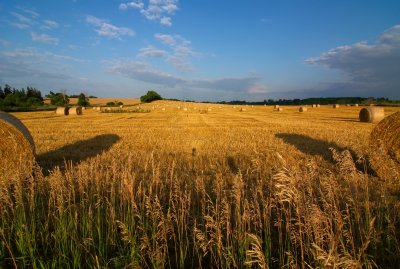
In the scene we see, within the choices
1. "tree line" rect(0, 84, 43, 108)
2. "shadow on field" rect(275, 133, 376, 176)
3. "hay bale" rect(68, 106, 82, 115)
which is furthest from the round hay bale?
"tree line" rect(0, 84, 43, 108)

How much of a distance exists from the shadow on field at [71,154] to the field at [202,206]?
51 millimetres

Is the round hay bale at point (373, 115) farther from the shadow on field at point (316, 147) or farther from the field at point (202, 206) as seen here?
the shadow on field at point (316, 147)

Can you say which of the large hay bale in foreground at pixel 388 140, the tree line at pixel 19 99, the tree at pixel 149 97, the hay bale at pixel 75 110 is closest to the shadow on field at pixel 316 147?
the large hay bale in foreground at pixel 388 140

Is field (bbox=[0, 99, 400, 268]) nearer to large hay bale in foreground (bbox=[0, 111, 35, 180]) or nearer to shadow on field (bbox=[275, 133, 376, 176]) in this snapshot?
shadow on field (bbox=[275, 133, 376, 176])

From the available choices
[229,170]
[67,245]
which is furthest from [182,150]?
[67,245]

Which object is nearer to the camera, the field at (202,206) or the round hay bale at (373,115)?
the field at (202,206)

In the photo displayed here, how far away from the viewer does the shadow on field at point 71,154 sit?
32.2ft

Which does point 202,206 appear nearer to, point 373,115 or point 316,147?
point 316,147

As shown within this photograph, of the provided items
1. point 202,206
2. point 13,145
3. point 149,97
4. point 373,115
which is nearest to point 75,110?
point 373,115

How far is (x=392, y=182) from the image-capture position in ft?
24.3

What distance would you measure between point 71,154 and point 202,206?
8195 mm

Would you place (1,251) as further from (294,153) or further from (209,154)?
(294,153)

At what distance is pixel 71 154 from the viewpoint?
1140 cm

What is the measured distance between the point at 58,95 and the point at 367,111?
79.4 metres
